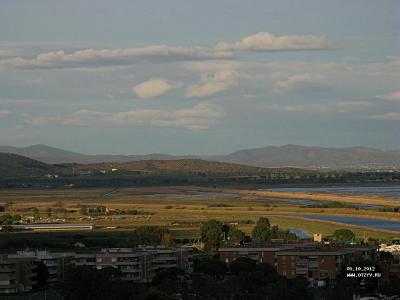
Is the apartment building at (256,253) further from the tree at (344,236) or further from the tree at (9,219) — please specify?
the tree at (9,219)

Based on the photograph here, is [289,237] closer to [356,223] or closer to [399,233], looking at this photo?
[399,233]

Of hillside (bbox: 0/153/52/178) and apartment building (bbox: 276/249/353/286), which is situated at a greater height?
hillside (bbox: 0/153/52/178)

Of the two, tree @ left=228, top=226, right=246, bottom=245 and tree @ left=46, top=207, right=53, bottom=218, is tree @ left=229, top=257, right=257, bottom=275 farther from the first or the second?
tree @ left=46, top=207, right=53, bottom=218

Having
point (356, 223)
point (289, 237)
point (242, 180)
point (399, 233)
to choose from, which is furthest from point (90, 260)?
point (242, 180)

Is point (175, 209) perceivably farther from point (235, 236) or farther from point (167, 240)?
point (167, 240)

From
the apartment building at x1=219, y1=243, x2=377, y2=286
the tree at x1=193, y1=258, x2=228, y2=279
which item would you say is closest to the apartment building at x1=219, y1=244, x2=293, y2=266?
the apartment building at x1=219, y1=243, x2=377, y2=286

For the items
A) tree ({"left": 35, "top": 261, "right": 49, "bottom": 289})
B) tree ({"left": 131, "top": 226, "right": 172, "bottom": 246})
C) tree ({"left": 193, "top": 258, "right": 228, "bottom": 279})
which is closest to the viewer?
tree ({"left": 35, "top": 261, "right": 49, "bottom": 289})

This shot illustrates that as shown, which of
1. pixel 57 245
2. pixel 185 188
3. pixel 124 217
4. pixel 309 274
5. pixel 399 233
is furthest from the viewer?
pixel 185 188
